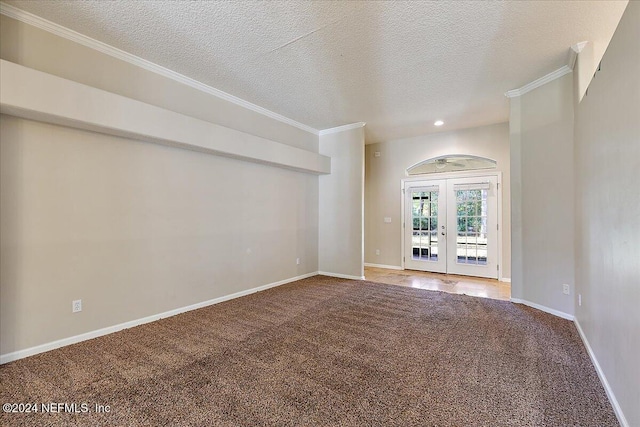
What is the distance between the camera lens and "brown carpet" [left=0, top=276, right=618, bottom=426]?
67.6 inches

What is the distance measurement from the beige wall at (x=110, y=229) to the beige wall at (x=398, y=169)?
3263mm

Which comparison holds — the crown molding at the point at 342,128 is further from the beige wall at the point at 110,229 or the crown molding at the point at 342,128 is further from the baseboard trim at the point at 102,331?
the baseboard trim at the point at 102,331

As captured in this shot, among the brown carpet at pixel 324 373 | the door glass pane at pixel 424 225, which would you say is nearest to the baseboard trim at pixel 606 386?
the brown carpet at pixel 324 373

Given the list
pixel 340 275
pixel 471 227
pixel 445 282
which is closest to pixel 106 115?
pixel 340 275

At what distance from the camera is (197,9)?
2.34m

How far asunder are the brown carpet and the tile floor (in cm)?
117

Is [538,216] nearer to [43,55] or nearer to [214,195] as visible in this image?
[214,195]

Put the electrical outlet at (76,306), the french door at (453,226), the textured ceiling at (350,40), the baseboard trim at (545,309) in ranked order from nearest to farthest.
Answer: the textured ceiling at (350,40) → the electrical outlet at (76,306) → the baseboard trim at (545,309) → the french door at (453,226)

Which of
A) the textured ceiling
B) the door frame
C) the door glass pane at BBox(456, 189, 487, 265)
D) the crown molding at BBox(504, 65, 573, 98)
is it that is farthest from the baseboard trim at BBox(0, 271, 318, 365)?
the crown molding at BBox(504, 65, 573, 98)

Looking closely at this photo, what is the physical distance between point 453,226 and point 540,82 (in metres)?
3.02

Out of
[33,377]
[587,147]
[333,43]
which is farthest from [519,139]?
[33,377]

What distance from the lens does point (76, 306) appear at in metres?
2.69

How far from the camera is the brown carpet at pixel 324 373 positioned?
1.72m

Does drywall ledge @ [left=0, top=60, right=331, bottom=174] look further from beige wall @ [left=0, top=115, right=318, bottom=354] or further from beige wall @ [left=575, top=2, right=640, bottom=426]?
beige wall @ [left=575, top=2, right=640, bottom=426]
